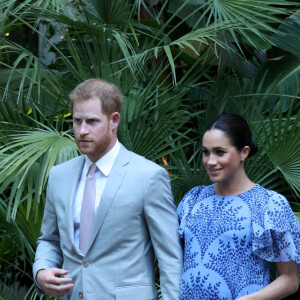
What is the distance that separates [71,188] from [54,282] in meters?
0.37

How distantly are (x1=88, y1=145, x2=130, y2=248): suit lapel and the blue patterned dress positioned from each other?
34 centimetres

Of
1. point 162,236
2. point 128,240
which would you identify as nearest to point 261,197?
point 162,236

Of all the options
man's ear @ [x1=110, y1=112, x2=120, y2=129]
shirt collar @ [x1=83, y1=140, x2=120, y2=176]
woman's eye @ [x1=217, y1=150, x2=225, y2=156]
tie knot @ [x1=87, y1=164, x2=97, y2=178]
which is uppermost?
man's ear @ [x1=110, y1=112, x2=120, y2=129]

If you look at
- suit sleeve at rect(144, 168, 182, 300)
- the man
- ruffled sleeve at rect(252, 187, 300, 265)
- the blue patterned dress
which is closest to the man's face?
the man

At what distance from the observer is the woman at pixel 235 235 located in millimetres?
2596

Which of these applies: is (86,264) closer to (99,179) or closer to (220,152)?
(99,179)

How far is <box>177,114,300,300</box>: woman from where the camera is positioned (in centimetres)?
260

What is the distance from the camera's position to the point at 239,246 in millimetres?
2602

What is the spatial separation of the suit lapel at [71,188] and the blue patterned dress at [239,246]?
1.49ft

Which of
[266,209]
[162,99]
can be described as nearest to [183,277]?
[266,209]

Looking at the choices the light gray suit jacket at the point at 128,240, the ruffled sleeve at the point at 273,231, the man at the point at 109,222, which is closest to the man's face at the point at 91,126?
the man at the point at 109,222

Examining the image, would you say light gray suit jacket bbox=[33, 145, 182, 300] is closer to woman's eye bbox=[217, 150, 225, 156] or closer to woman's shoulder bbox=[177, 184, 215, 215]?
woman's shoulder bbox=[177, 184, 215, 215]

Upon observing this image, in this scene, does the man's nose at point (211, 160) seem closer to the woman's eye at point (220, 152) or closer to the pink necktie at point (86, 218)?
the woman's eye at point (220, 152)

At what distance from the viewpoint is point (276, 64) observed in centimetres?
514
